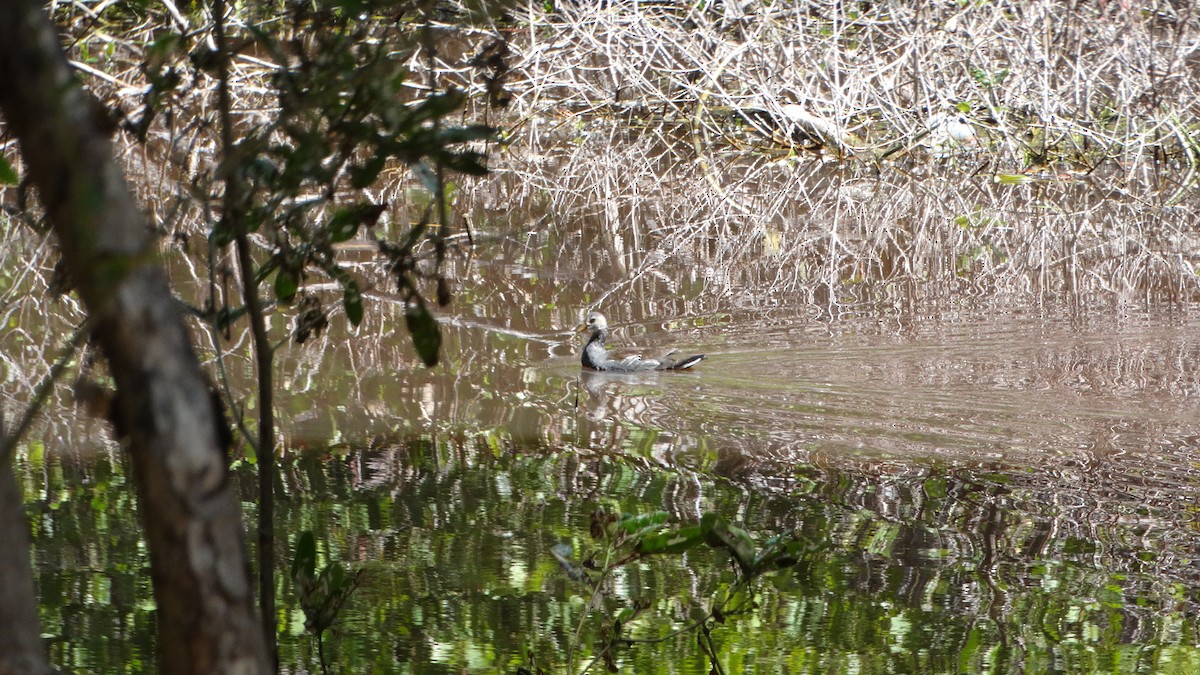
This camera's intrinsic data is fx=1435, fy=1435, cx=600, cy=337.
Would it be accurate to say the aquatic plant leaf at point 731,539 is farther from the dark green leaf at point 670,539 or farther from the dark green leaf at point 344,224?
the dark green leaf at point 344,224

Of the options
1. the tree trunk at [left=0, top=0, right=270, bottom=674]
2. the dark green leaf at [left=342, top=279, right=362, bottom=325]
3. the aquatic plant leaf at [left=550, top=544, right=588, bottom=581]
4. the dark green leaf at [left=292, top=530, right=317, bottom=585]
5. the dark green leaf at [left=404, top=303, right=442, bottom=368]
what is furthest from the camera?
the aquatic plant leaf at [left=550, top=544, right=588, bottom=581]

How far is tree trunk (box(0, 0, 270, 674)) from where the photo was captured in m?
1.65

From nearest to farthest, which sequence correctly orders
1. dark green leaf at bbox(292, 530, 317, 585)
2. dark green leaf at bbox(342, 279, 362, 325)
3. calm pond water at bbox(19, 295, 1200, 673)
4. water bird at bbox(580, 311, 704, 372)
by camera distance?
dark green leaf at bbox(342, 279, 362, 325) → dark green leaf at bbox(292, 530, 317, 585) → calm pond water at bbox(19, 295, 1200, 673) → water bird at bbox(580, 311, 704, 372)

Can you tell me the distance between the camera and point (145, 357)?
1679 millimetres

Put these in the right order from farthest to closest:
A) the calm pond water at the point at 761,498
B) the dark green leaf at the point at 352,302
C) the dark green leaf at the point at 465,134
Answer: the calm pond water at the point at 761,498 → the dark green leaf at the point at 352,302 → the dark green leaf at the point at 465,134

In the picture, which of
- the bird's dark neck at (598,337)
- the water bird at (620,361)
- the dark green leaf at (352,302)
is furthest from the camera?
the bird's dark neck at (598,337)

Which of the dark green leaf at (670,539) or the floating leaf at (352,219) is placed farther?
the dark green leaf at (670,539)

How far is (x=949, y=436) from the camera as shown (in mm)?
6695

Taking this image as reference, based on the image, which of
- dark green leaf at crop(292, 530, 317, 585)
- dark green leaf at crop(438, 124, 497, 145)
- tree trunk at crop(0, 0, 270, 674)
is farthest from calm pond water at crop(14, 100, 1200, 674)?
tree trunk at crop(0, 0, 270, 674)

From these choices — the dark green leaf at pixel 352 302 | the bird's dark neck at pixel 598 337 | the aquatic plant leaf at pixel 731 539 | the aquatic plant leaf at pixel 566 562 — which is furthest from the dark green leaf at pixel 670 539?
the bird's dark neck at pixel 598 337

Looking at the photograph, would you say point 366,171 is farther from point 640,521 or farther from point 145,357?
point 640,521

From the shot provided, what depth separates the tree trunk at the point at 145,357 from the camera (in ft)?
5.41

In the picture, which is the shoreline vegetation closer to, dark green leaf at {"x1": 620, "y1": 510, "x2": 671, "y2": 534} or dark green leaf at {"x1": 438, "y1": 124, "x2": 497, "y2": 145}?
dark green leaf at {"x1": 620, "y1": 510, "x2": 671, "y2": 534}

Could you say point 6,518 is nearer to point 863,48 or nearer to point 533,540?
point 533,540
